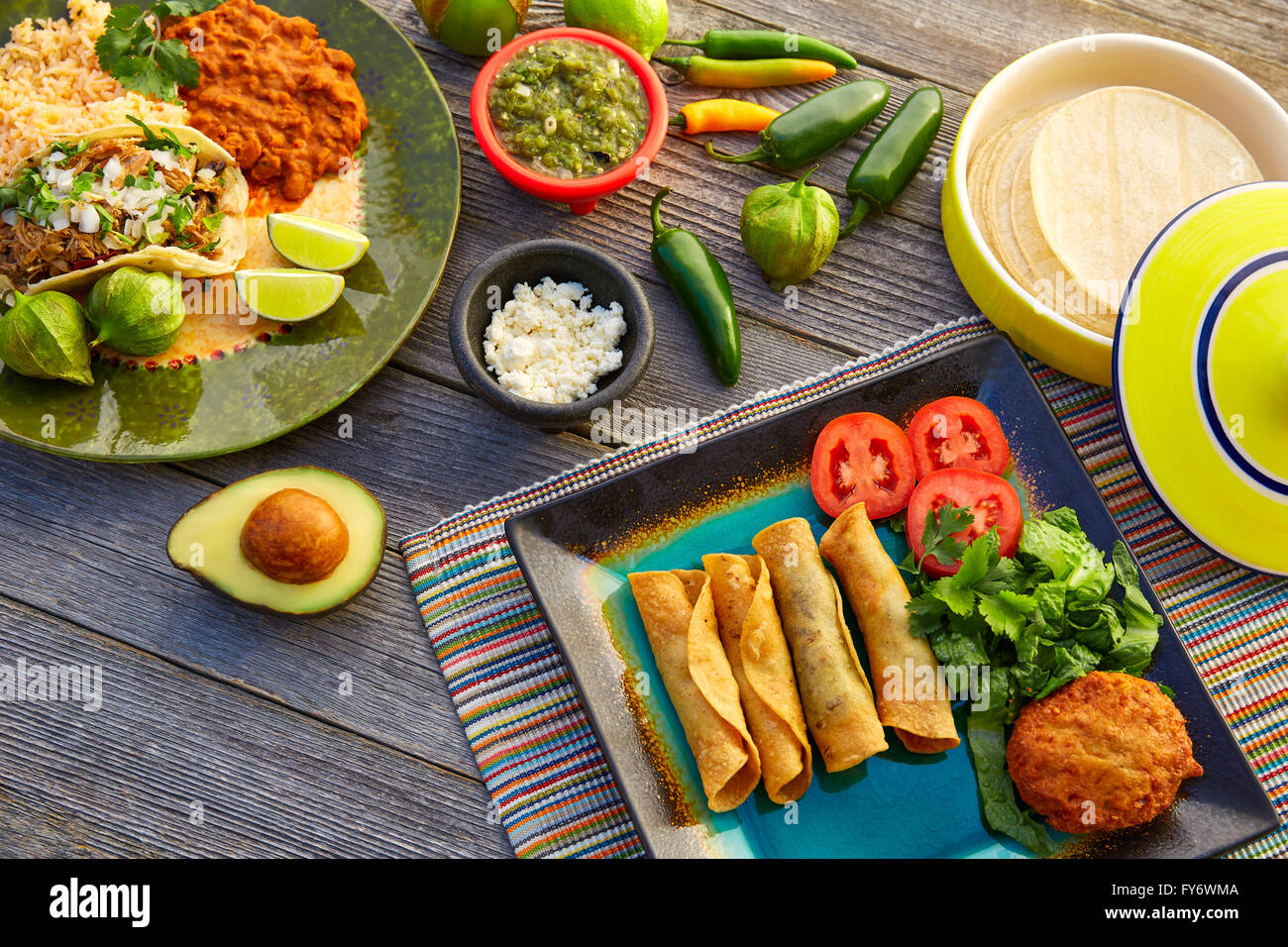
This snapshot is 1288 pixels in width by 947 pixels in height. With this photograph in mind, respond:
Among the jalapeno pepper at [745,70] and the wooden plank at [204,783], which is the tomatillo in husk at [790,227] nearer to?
the jalapeno pepper at [745,70]

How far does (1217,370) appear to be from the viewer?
254 centimetres

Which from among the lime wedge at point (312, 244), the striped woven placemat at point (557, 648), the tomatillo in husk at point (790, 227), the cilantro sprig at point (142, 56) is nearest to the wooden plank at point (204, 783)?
the striped woven placemat at point (557, 648)

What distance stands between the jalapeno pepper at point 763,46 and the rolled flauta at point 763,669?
182 centimetres

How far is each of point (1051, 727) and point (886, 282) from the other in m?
1.52

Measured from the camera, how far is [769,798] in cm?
251

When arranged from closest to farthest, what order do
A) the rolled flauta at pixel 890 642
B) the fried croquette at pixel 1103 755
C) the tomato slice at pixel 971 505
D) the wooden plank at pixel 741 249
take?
the fried croquette at pixel 1103 755 < the rolled flauta at pixel 890 642 < the tomato slice at pixel 971 505 < the wooden plank at pixel 741 249

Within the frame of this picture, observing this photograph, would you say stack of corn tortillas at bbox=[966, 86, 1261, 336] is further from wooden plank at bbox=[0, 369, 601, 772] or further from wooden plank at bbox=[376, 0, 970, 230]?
wooden plank at bbox=[0, 369, 601, 772]

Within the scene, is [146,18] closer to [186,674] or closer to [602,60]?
[602,60]

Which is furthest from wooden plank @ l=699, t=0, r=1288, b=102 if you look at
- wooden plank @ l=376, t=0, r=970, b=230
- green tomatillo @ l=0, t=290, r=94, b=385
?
green tomatillo @ l=0, t=290, r=94, b=385

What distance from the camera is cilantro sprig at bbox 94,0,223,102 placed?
2.77 meters

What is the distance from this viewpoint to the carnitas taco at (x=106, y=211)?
8.66 feet

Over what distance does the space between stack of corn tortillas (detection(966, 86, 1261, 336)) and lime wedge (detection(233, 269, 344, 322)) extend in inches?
81.3

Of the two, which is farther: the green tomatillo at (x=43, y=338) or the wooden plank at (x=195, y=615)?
the wooden plank at (x=195, y=615)

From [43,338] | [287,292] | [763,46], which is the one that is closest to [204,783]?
[43,338]
